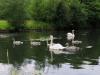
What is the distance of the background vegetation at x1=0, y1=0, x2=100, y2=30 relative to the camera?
82.0m

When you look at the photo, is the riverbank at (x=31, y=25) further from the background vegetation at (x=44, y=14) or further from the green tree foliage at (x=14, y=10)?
the green tree foliage at (x=14, y=10)

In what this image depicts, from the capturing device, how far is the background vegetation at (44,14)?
82.0 meters

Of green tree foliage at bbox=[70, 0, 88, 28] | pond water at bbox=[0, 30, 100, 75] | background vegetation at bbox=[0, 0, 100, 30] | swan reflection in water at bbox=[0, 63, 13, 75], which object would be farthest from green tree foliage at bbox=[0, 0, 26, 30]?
swan reflection in water at bbox=[0, 63, 13, 75]

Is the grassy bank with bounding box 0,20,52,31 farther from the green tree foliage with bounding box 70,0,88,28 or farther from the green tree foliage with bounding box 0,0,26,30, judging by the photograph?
the green tree foliage with bounding box 70,0,88,28

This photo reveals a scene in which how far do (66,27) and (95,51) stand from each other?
136 feet

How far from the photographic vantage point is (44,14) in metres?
86.1

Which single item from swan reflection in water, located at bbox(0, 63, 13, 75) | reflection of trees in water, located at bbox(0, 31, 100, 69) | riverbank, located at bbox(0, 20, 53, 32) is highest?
swan reflection in water, located at bbox(0, 63, 13, 75)

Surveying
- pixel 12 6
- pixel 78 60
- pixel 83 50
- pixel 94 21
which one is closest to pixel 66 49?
pixel 83 50

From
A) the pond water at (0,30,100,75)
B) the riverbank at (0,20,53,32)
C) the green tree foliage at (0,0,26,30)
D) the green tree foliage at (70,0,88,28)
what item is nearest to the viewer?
the pond water at (0,30,100,75)

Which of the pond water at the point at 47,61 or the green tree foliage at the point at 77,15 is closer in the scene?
the pond water at the point at 47,61

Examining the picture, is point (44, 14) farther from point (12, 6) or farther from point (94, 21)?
point (94, 21)

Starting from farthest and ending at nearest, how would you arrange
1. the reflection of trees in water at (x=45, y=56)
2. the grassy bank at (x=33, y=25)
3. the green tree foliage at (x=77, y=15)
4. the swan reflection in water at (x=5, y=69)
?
1. the green tree foliage at (x=77, y=15)
2. the grassy bank at (x=33, y=25)
3. the reflection of trees in water at (x=45, y=56)
4. the swan reflection in water at (x=5, y=69)

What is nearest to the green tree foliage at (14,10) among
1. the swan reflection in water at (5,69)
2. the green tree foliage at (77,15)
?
the green tree foliage at (77,15)

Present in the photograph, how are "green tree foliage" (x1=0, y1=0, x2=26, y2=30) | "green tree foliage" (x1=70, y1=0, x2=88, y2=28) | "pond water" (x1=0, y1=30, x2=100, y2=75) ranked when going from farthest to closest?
"green tree foliage" (x1=70, y1=0, x2=88, y2=28), "green tree foliage" (x1=0, y1=0, x2=26, y2=30), "pond water" (x1=0, y1=30, x2=100, y2=75)
